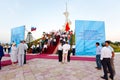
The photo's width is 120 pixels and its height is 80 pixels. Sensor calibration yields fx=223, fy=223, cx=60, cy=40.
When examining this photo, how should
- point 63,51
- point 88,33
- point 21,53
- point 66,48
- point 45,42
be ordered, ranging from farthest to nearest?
Result: point 45,42 < point 88,33 < point 63,51 < point 66,48 < point 21,53

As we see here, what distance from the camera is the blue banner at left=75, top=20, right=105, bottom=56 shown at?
19.4 m

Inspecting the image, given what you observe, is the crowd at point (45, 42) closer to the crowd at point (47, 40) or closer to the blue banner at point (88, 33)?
the crowd at point (47, 40)

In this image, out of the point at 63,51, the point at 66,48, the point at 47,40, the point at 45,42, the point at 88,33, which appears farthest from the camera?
the point at 47,40

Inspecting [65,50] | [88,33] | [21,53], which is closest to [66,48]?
[65,50]

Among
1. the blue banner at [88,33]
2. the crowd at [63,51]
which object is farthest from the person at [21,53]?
the blue banner at [88,33]

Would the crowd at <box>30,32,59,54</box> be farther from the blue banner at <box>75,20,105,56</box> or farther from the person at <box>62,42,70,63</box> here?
the person at <box>62,42,70,63</box>

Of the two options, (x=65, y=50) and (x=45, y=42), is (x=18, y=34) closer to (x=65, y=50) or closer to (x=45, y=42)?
(x=45, y=42)

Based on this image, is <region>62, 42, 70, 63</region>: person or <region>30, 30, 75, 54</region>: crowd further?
<region>30, 30, 75, 54</region>: crowd

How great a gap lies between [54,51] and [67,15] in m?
20.2

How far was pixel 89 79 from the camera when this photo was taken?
9805 mm

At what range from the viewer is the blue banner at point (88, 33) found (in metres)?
19.4

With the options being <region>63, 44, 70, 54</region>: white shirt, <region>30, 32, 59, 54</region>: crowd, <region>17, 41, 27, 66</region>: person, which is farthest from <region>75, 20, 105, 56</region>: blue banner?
<region>17, 41, 27, 66</region>: person

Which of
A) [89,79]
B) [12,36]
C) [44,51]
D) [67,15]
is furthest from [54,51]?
[67,15]

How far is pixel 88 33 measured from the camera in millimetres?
19469
